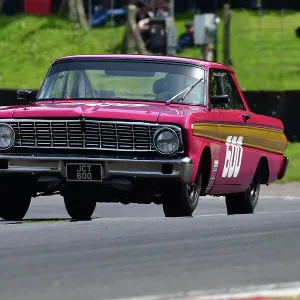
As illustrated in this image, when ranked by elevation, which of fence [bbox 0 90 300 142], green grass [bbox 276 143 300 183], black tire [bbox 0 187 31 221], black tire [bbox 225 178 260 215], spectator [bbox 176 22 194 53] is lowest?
spectator [bbox 176 22 194 53]

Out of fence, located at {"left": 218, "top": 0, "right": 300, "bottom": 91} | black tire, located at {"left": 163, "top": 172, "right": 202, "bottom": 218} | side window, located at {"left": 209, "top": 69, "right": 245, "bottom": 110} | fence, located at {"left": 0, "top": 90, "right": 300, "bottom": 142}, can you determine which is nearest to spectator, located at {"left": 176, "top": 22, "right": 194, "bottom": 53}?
fence, located at {"left": 218, "top": 0, "right": 300, "bottom": 91}

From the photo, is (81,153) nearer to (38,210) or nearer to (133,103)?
(133,103)

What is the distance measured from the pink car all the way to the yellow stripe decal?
21mm

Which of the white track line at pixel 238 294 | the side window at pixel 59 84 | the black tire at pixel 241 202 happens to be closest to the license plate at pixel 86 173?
the side window at pixel 59 84

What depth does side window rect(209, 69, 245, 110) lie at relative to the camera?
1203 centimetres

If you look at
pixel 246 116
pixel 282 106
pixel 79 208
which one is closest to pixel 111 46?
pixel 282 106

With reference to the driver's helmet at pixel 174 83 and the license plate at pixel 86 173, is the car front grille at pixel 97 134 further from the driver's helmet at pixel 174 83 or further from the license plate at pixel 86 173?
the driver's helmet at pixel 174 83

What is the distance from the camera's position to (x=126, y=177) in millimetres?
10406

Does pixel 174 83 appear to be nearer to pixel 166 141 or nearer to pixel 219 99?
pixel 219 99

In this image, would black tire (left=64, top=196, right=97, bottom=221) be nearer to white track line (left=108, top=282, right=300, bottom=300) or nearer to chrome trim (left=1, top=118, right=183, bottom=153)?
chrome trim (left=1, top=118, right=183, bottom=153)

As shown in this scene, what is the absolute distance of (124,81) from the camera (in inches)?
457

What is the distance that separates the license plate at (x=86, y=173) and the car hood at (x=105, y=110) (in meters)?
0.45

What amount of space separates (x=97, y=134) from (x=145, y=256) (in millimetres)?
2962

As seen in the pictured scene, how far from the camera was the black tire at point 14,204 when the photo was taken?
442 inches
